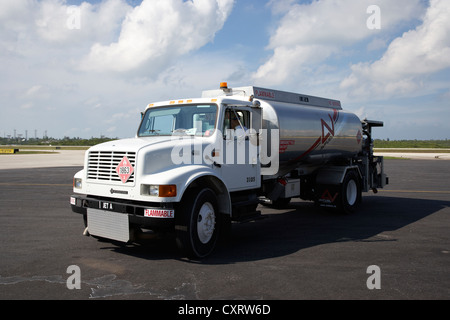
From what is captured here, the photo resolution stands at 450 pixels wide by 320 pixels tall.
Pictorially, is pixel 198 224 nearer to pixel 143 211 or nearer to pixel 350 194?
pixel 143 211

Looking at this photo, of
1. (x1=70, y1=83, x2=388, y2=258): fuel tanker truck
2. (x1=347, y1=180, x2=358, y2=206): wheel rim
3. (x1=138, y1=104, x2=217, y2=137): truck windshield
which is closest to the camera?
(x1=70, y1=83, x2=388, y2=258): fuel tanker truck

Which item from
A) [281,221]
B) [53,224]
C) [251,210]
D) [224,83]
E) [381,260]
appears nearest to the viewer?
[381,260]

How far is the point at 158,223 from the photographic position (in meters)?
5.70

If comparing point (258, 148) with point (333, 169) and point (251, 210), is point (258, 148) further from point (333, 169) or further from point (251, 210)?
point (333, 169)

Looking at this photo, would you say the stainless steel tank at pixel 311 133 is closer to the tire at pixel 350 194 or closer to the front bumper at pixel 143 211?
the tire at pixel 350 194

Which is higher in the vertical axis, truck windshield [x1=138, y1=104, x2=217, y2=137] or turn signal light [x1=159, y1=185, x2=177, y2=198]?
truck windshield [x1=138, y1=104, x2=217, y2=137]

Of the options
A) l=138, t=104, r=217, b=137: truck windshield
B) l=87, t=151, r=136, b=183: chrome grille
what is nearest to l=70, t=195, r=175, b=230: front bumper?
l=87, t=151, r=136, b=183: chrome grille

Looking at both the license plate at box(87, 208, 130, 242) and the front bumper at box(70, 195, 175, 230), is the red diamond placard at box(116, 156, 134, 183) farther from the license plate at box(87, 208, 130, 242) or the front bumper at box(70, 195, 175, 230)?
the license plate at box(87, 208, 130, 242)

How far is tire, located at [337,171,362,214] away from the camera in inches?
422

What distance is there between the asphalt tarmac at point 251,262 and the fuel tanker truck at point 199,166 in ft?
1.77

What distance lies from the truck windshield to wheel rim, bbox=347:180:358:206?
20.6 feet

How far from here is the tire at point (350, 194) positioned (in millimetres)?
10711
